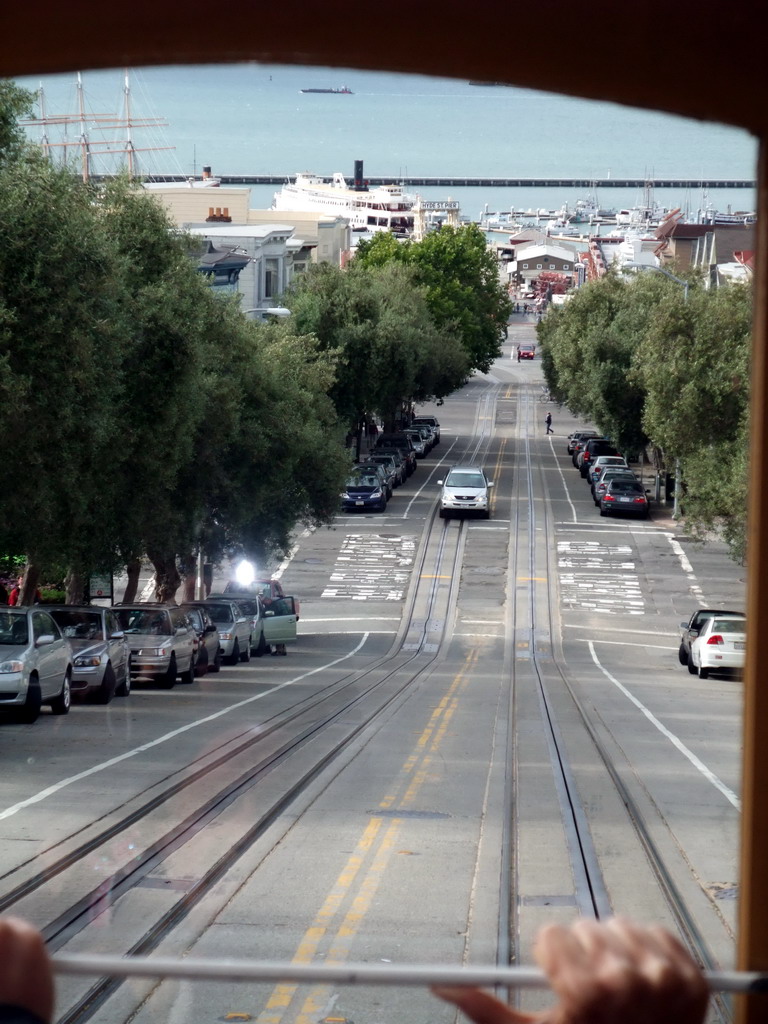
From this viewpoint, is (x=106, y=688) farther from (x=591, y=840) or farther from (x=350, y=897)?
(x=350, y=897)

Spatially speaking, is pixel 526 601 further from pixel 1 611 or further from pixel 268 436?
pixel 1 611

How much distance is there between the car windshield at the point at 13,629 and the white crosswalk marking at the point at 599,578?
25.3 meters

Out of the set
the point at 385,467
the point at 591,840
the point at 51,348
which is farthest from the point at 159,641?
the point at 385,467

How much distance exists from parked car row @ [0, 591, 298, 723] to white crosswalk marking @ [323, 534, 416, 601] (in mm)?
9387

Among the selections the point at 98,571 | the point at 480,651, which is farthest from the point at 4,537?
the point at 480,651

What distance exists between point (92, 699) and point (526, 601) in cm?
2211

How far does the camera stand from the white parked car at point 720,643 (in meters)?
28.7

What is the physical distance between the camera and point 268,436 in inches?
1326

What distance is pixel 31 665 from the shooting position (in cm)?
1781

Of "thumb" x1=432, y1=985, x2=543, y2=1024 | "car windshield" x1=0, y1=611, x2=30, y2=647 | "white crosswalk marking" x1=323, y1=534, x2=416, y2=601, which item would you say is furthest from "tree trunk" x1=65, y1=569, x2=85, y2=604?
"thumb" x1=432, y1=985, x2=543, y2=1024

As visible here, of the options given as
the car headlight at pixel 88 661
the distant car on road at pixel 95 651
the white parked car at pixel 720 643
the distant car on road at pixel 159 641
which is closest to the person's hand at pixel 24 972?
the distant car on road at pixel 95 651

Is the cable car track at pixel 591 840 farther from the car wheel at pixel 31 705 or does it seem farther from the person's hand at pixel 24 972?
the car wheel at pixel 31 705

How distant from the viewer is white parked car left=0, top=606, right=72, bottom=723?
1747 cm

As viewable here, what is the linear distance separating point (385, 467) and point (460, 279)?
4224 centimetres
